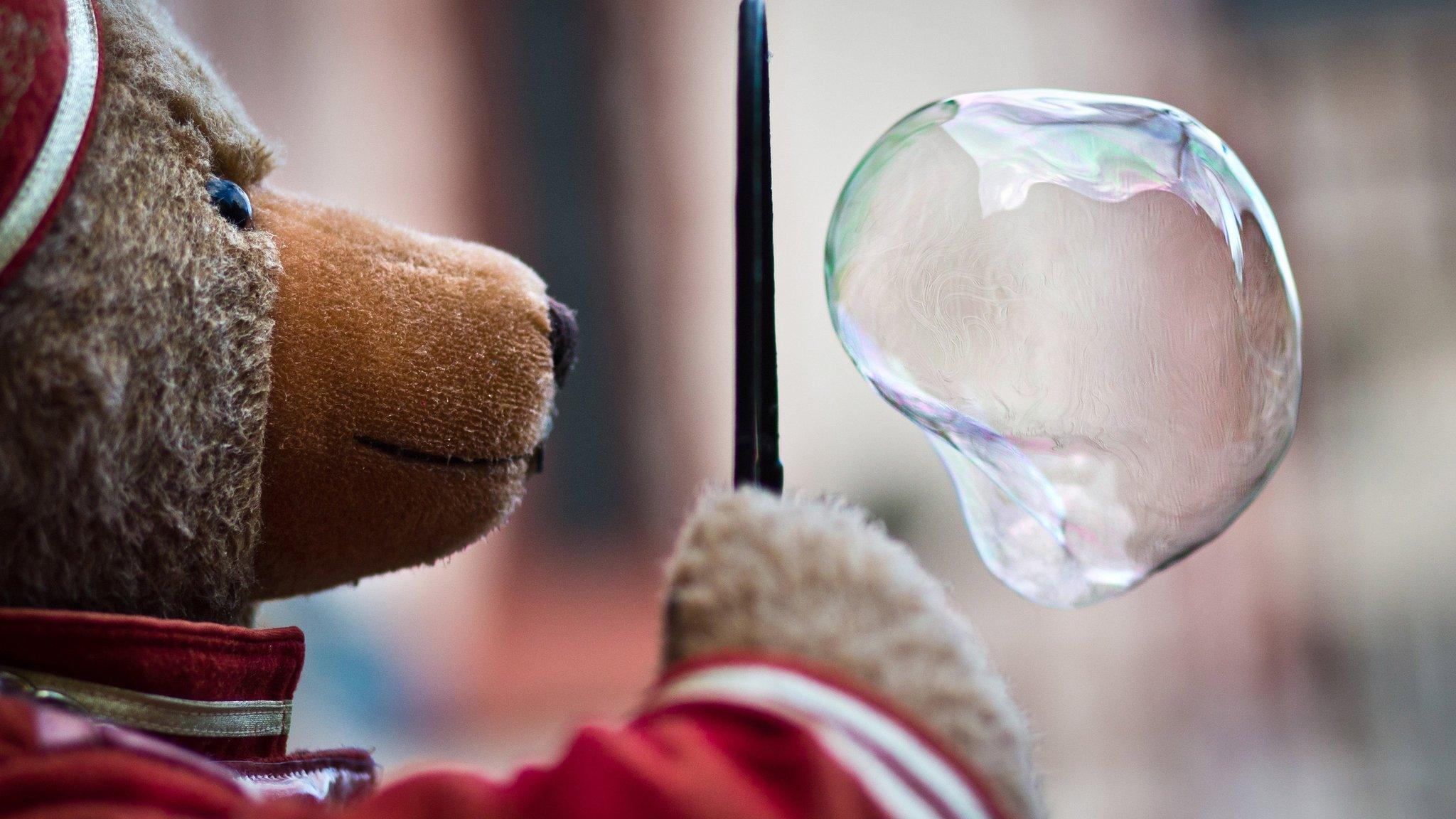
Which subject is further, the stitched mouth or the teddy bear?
the stitched mouth

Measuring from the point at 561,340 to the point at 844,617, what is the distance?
202 mm

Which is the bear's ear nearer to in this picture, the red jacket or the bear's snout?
the bear's snout

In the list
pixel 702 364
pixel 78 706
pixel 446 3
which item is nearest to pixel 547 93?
pixel 446 3

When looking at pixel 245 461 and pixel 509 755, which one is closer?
pixel 245 461

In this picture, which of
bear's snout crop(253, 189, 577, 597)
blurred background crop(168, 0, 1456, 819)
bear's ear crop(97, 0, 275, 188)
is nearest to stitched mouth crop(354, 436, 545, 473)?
bear's snout crop(253, 189, 577, 597)

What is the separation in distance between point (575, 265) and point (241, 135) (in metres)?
1.70

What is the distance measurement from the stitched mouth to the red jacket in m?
0.10

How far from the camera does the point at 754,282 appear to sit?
0.31 metres

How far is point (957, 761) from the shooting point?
0.26 meters

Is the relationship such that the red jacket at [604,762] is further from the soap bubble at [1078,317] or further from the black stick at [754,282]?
the soap bubble at [1078,317]

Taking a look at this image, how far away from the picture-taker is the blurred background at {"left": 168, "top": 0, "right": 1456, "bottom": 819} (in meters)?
1.71

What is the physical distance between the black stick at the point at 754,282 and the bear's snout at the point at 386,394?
0.41 ft

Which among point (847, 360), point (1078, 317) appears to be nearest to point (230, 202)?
point (1078, 317)

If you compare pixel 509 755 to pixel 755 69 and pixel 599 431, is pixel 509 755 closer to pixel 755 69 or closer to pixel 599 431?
pixel 599 431
